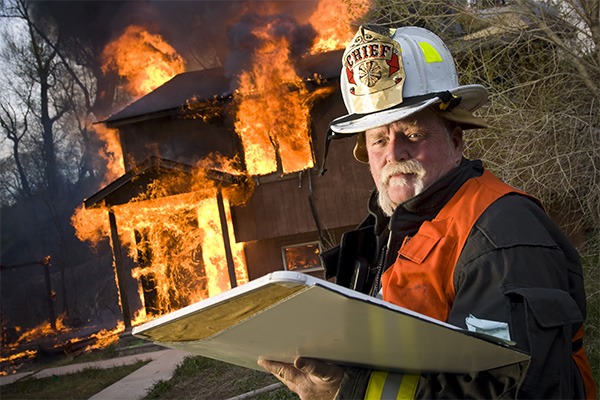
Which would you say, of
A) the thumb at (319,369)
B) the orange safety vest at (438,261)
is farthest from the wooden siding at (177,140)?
the thumb at (319,369)

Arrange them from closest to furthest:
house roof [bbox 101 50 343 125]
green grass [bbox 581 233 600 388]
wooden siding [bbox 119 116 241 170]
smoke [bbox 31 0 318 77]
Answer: green grass [bbox 581 233 600 388], house roof [bbox 101 50 343 125], wooden siding [bbox 119 116 241 170], smoke [bbox 31 0 318 77]

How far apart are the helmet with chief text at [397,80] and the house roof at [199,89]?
12085mm

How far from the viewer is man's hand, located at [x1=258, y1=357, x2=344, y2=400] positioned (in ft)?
5.83

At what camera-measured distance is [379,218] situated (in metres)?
2.63

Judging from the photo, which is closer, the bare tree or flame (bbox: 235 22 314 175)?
the bare tree

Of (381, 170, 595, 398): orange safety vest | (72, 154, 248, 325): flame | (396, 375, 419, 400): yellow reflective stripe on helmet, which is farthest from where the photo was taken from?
(72, 154, 248, 325): flame

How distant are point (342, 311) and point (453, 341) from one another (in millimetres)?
262

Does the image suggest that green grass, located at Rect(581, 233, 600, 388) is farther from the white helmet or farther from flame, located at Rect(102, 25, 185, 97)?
flame, located at Rect(102, 25, 185, 97)

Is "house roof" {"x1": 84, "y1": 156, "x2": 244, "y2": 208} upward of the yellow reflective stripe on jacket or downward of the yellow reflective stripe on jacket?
upward

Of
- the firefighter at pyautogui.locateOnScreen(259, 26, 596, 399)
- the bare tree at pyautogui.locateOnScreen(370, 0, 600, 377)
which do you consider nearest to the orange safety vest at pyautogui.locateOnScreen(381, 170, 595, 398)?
the firefighter at pyautogui.locateOnScreen(259, 26, 596, 399)

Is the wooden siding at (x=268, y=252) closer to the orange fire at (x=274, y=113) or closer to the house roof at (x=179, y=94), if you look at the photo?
the orange fire at (x=274, y=113)

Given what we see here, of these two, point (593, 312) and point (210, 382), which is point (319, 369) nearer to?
point (593, 312)

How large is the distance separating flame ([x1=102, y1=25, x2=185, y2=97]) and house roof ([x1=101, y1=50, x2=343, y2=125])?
4491mm

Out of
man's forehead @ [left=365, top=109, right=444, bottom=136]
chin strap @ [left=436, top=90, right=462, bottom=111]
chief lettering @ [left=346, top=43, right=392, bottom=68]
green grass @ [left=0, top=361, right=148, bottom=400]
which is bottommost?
green grass @ [left=0, top=361, right=148, bottom=400]
